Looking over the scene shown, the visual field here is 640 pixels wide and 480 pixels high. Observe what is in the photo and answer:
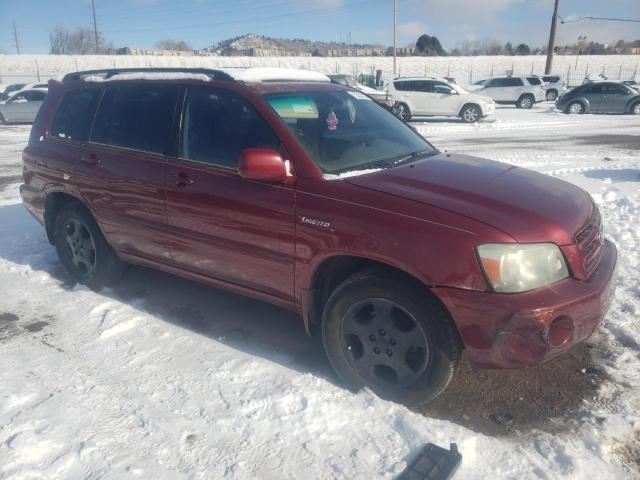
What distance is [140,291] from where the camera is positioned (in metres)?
4.57

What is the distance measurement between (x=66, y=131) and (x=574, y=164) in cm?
897

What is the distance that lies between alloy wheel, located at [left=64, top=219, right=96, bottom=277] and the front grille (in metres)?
3.67

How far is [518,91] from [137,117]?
87.8 ft

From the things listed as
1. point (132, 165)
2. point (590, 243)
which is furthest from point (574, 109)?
point (132, 165)

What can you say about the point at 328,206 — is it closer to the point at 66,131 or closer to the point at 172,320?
the point at 172,320

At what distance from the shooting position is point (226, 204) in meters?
3.35

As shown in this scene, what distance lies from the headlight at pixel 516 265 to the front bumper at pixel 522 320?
43 mm

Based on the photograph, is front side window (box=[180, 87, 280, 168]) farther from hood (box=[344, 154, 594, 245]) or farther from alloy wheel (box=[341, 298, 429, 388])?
alloy wheel (box=[341, 298, 429, 388])

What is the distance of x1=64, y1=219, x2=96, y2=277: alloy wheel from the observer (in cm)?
449

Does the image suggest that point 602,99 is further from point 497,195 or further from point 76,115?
point 76,115

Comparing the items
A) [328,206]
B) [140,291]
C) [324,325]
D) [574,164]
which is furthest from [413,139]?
[574,164]

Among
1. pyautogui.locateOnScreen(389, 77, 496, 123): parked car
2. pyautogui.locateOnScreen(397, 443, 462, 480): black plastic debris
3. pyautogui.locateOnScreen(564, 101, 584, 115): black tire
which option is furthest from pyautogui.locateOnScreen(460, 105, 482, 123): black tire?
pyautogui.locateOnScreen(397, 443, 462, 480): black plastic debris

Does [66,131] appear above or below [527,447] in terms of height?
above

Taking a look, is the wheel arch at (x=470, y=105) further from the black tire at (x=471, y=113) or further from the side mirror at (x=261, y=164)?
the side mirror at (x=261, y=164)
